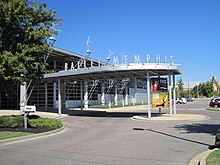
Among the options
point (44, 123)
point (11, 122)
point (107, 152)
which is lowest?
point (107, 152)

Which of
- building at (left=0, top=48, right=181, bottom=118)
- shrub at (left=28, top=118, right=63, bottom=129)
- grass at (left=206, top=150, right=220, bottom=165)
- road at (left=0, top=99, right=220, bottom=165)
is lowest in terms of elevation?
road at (left=0, top=99, right=220, bottom=165)

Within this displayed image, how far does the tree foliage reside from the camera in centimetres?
1596

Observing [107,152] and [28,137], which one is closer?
[107,152]

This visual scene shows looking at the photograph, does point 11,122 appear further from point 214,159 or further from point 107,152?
point 214,159

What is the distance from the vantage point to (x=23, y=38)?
1748 cm

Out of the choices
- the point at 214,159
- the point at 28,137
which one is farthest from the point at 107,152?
the point at 28,137

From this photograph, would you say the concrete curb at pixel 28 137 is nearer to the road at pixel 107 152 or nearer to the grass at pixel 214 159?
the road at pixel 107 152

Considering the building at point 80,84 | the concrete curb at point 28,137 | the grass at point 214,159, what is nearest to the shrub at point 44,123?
the concrete curb at point 28,137

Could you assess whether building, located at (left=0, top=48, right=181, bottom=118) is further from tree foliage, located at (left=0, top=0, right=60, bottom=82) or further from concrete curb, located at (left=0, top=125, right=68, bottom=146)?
concrete curb, located at (left=0, top=125, right=68, bottom=146)

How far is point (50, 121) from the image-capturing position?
17.7 metres

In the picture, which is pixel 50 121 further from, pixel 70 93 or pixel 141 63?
pixel 70 93

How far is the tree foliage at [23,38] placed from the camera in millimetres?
15961

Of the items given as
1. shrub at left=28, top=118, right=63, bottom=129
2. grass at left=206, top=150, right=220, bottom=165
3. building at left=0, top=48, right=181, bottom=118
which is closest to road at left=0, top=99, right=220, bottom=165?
grass at left=206, top=150, right=220, bottom=165

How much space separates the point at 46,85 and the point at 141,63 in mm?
21804
